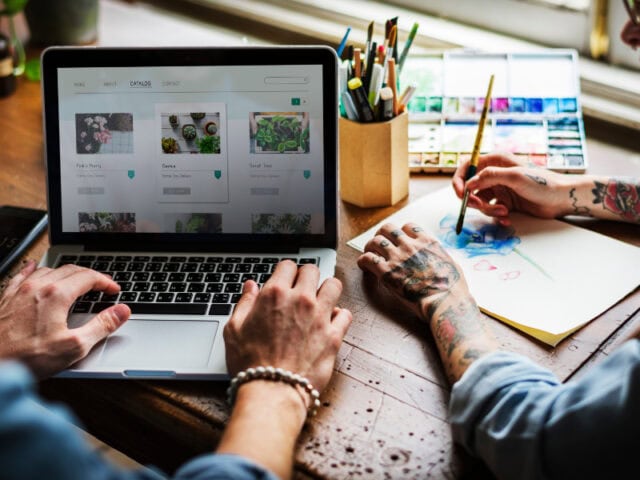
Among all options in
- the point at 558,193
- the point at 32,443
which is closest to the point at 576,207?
the point at 558,193

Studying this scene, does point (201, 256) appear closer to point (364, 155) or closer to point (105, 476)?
point (364, 155)

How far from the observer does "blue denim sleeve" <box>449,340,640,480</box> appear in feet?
2.16

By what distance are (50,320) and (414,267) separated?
0.44 metres

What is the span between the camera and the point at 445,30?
162 centimetres

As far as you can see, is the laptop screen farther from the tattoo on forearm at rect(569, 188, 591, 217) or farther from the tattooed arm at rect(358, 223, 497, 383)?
the tattoo on forearm at rect(569, 188, 591, 217)

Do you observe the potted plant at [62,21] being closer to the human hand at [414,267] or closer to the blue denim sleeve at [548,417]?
the human hand at [414,267]

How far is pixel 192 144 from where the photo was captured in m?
1.04

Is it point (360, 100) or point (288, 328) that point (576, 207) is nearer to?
point (360, 100)

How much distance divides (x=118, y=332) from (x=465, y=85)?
727 mm

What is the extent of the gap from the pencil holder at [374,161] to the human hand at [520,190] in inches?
3.8

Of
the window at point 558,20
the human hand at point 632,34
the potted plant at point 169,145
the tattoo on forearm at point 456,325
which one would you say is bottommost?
the tattoo on forearm at point 456,325

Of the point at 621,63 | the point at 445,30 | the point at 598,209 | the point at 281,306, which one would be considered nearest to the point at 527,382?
the point at 281,306

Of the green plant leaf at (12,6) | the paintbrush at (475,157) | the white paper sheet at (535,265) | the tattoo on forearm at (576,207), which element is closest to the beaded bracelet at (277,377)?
the white paper sheet at (535,265)

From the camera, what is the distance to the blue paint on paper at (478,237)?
3.49 ft
